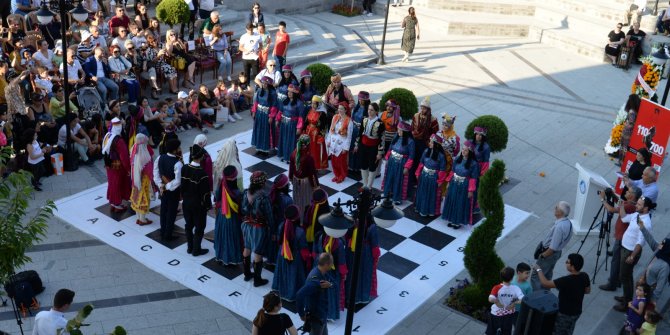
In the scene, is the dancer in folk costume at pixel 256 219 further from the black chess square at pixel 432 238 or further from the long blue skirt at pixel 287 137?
the long blue skirt at pixel 287 137

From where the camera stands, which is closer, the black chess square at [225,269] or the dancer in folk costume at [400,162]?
the black chess square at [225,269]

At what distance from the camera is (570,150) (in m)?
17.5

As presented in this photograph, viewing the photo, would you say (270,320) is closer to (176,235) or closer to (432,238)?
(176,235)

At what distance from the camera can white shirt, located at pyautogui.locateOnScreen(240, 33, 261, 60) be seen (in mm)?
19641

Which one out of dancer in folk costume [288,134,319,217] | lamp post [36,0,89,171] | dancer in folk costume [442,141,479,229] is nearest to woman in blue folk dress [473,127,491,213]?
dancer in folk costume [442,141,479,229]

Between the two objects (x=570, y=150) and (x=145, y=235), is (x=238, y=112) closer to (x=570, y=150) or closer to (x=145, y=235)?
(x=145, y=235)

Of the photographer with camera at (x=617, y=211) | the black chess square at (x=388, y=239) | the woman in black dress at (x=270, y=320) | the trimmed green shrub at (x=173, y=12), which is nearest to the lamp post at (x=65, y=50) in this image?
the trimmed green shrub at (x=173, y=12)

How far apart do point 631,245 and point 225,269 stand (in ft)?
19.0

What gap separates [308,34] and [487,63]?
5269mm

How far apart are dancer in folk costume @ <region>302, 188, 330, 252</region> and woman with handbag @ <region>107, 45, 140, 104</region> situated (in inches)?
312

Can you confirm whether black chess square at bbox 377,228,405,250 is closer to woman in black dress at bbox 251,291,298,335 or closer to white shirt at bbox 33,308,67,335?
woman in black dress at bbox 251,291,298,335

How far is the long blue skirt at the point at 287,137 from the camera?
15406 millimetres

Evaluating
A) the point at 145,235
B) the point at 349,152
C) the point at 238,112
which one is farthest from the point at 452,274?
the point at 238,112

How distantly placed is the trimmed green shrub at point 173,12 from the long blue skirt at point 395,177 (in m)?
8.76
